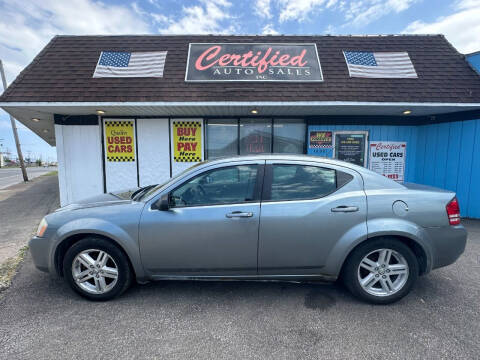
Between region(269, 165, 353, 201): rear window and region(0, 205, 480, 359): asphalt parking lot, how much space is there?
122 cm

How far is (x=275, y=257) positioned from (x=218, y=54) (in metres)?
6.12

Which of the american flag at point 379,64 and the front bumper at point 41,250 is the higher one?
the american flag at point 379,64

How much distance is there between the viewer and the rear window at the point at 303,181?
8.92 feet

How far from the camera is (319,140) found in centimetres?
725

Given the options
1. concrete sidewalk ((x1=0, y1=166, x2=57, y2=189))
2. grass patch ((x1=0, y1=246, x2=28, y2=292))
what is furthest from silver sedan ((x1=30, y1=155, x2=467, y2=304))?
concrete sidewalk ((x1=0, y1=166, x2=57, y2=189))

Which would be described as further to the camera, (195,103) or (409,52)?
(409,52)

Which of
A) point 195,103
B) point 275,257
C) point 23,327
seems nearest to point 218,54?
point 195,103

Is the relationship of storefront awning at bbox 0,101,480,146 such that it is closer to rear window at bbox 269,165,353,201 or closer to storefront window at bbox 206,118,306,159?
storefront window at bbox 206,118,306,159

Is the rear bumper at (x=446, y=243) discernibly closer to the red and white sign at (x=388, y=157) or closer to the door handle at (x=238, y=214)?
the door handle at (x=238, y=214)

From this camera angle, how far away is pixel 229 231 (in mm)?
2617

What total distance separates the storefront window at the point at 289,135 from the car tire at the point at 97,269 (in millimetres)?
5547

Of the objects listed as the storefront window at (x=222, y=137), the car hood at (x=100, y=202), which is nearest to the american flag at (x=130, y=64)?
the storefront window at (x=222, y=137)

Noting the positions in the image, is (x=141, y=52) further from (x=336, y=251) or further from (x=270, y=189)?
(x=336, y=251)

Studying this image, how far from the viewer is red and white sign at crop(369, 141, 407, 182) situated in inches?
285
